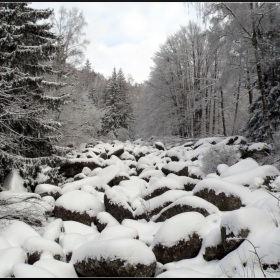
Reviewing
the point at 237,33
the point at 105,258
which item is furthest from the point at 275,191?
the point at 237,33

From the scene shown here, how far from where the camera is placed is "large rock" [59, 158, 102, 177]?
10.5 metres

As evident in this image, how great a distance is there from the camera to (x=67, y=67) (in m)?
15.3

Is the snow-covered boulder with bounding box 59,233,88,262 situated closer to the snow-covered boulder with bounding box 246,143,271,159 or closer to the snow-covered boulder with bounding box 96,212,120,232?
the snow-covered boulder with bounding box 96,212,120,232

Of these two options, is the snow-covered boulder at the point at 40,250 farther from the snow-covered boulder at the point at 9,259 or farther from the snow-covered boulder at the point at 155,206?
the snow-covered boulder at the point at 155,206

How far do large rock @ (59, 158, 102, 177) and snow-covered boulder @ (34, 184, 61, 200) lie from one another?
9.03 ft

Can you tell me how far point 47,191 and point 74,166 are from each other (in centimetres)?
337

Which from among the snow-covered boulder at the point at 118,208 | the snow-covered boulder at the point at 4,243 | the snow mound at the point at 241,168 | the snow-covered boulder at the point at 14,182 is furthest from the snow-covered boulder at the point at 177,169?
the snow-covered boulder at the point at 4,243

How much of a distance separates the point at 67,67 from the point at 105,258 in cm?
1426

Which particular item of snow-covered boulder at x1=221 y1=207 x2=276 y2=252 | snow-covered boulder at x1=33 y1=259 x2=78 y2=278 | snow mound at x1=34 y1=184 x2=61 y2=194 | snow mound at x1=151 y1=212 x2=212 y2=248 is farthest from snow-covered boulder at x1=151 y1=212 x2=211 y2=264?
snow mound at x1=34 y1=184 x2=61 y2=194

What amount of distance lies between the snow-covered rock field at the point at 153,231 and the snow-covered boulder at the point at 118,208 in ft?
0.07

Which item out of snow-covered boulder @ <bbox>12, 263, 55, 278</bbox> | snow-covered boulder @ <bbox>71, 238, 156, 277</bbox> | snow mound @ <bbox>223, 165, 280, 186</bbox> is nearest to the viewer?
snow-covered boulder @ <bbox>12, 263, 55, 278</bbox>

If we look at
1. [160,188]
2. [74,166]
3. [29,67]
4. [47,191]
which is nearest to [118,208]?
[160,188]

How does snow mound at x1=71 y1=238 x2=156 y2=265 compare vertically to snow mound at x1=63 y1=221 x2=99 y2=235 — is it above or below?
above

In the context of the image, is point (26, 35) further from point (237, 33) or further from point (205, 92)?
point (205, 92)
